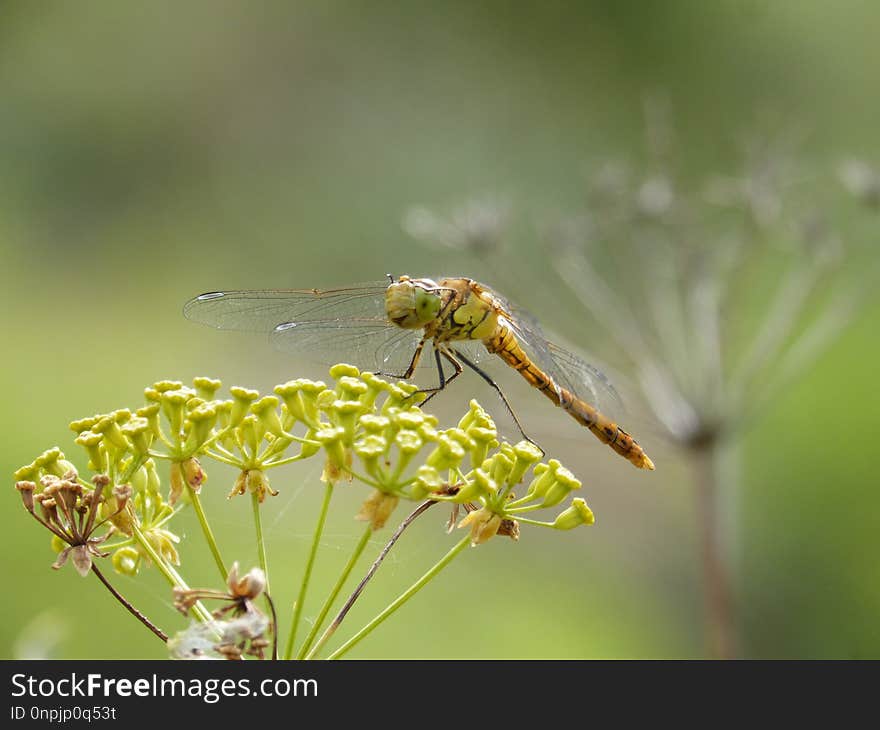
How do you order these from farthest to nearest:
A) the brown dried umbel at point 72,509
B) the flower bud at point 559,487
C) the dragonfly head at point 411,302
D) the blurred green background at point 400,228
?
the blurred green background at point 400,228, the dragonfly head at point 411,302, the flower bud at point 559,487, the brown dried umbel at point 72,509

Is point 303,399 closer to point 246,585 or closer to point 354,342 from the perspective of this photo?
point 246,585

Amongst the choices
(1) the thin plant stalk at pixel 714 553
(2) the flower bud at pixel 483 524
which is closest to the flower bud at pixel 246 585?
(2) the flower bud at pixel 483 524

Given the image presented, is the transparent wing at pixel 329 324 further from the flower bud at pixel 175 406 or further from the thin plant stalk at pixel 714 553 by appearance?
the thin plant stalk at pixel 714 553

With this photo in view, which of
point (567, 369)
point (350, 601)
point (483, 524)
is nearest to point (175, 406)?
point (350, 601)

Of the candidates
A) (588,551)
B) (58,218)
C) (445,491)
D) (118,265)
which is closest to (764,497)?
(588,551)

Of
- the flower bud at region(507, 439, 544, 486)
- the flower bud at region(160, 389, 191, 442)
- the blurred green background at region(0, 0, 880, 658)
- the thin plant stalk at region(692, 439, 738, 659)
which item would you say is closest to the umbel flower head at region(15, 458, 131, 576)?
the flower bud at region(160, 389, 191, 442)

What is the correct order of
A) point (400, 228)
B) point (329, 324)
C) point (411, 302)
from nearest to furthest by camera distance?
point (411, 302) < point (329, 324) < point (400, 228)

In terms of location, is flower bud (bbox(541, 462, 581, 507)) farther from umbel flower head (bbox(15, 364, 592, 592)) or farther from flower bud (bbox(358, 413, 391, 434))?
flower bud (bbox(358, 413, 391, 434))

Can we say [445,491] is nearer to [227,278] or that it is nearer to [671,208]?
[671,208]
